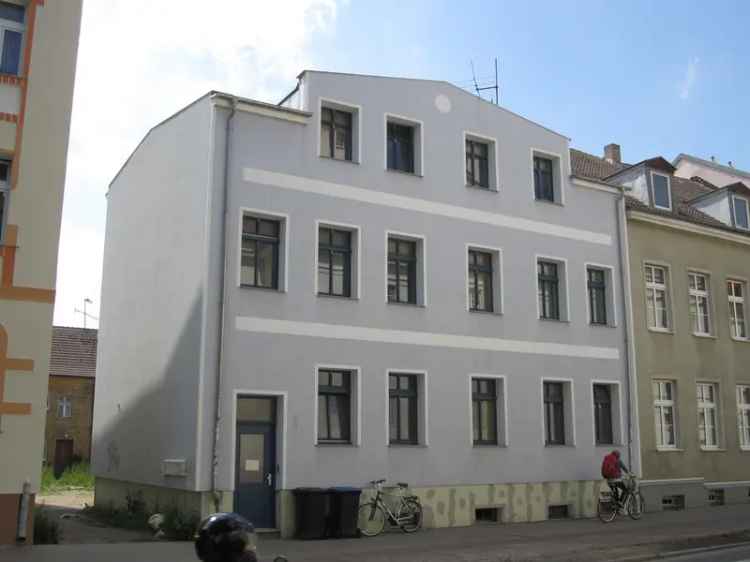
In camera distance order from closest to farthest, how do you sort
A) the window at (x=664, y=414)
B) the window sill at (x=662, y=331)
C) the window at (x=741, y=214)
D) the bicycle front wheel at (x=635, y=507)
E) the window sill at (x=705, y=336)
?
the bicycle front wheel at (x=635, y=507) < the window at (x=664, y=414) < the window sill at (x=662, y=331) < the window sill at (x=705, y=336) < the window at (x=741, y=214)

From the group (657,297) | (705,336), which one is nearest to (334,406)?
(657,297)

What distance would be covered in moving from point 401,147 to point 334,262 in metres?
3.78

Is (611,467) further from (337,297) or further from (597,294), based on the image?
(337,297)

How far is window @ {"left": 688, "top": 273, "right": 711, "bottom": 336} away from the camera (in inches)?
1040

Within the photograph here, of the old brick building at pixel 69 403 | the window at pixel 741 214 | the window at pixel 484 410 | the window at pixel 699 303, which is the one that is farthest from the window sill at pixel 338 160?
the old brick building at pixel 69 403

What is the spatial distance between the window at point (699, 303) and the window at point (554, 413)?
6558 mm

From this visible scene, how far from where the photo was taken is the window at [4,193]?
14.8 m

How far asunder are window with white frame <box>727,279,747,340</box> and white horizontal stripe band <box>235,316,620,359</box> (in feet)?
21.0

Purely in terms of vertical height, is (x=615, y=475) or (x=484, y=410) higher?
(x=484, y=410)

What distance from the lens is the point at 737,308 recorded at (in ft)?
91.8

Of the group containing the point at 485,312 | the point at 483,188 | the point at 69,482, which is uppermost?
the point at 483,188

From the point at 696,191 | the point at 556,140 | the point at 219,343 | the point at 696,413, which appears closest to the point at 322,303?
the point at 219,343

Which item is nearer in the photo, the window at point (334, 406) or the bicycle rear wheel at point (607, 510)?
the window at point (334, 406)

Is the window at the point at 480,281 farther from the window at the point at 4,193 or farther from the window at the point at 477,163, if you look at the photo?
the window at the point at 4,193
